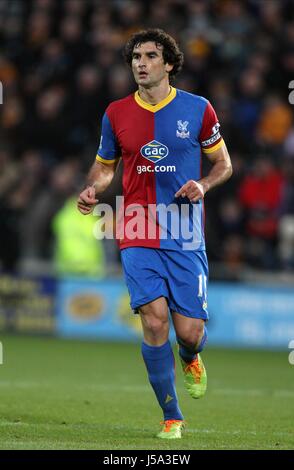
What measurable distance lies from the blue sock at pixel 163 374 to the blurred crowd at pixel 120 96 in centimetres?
854

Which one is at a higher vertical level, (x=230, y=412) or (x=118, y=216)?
(x=118, y=216)

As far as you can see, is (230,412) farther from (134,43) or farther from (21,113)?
(21,113)

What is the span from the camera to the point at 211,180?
7.41 metres

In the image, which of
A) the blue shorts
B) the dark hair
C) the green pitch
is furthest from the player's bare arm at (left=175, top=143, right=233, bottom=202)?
the green pitch

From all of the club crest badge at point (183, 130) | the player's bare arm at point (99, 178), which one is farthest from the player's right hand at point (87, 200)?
the club crest badge at point (183, 130)

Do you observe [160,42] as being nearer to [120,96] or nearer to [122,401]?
[122,401]

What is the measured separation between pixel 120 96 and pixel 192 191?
10708 millimetres

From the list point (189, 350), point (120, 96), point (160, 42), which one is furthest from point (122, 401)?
point (120, 96)

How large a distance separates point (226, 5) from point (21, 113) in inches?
153

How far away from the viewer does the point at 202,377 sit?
25.2 ft

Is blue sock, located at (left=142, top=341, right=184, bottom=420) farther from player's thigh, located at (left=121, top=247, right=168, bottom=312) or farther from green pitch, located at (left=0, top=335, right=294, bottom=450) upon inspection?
player's thigh, located at (left=121, top=247, right=168, bottom=312)

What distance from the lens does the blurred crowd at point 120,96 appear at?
53.2 ft

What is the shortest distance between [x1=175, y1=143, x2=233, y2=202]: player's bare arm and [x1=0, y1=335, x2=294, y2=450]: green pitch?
1550 millimetres
